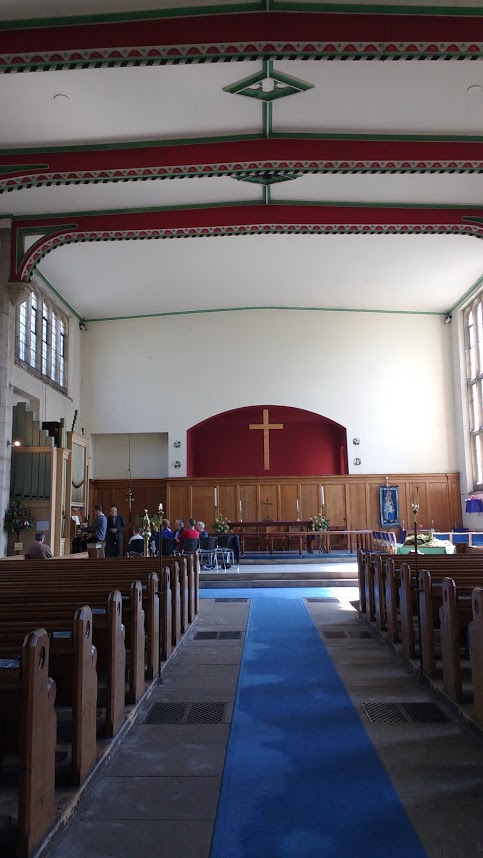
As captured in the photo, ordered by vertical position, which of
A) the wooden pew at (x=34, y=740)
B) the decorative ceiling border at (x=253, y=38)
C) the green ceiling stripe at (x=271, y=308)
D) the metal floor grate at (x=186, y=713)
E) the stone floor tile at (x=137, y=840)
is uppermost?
the green ceiling stripe at (x=271, y=308)

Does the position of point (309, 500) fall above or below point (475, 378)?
below

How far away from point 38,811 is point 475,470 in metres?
15.4

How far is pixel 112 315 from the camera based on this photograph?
56.5 ft

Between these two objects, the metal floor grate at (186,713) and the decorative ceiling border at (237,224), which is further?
the decorative ceiling border at (237,224)

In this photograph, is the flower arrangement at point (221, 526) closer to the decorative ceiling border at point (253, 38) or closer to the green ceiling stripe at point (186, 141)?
the green ceiling stripe at point (186, 141)

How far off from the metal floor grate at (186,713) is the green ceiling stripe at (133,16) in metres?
6.69

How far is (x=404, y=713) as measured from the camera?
3873 millimetres

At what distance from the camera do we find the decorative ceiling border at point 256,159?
30.7 ft

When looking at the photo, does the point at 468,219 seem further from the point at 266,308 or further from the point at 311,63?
the point at 266,308

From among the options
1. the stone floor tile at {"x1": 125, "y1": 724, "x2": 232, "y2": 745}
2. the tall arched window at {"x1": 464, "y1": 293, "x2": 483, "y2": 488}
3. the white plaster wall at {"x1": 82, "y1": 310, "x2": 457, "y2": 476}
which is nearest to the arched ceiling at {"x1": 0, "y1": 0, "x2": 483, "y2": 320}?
the tall arched window at {"x1": 464, "y1": 293, "x2": 483, "y2": 488}

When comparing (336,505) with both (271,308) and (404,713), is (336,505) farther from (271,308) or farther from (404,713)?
(404,713)

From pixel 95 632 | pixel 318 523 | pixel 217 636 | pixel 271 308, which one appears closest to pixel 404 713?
pixel 95 632

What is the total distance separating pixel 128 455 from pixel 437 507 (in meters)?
8.10

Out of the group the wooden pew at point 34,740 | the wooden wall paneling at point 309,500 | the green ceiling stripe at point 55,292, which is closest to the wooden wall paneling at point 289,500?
the wooden wall paneling at point 309,500
